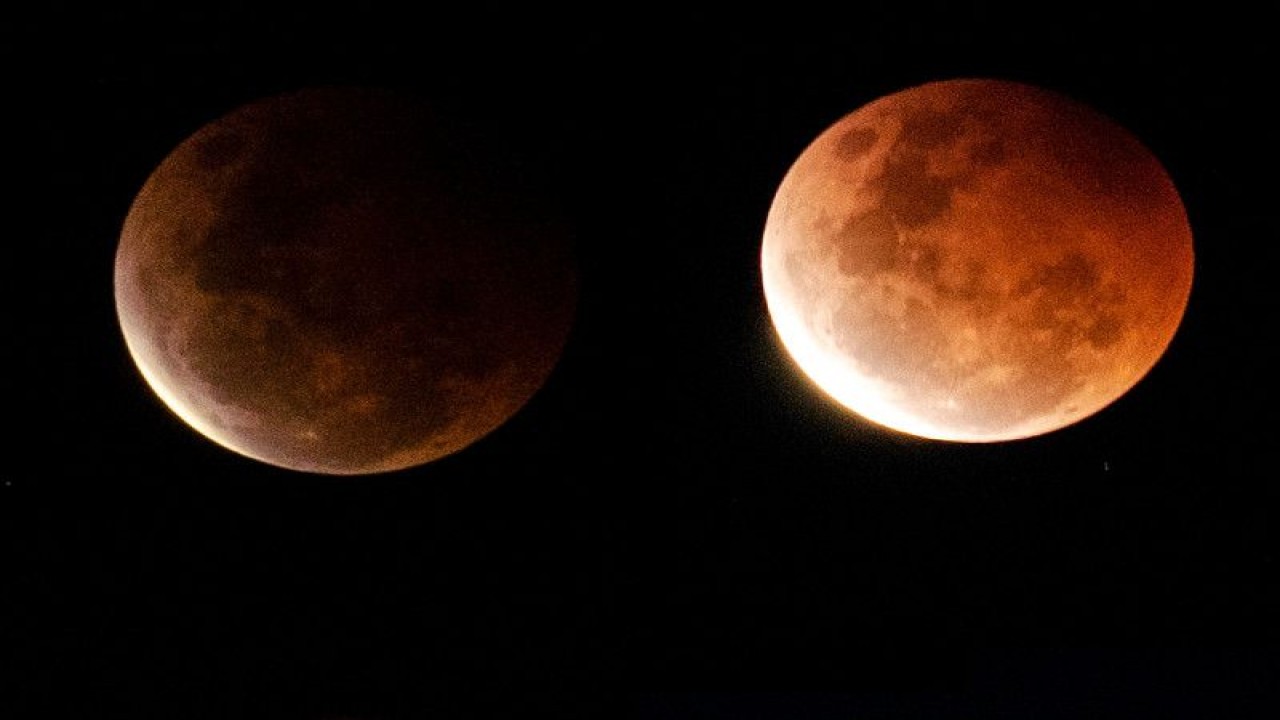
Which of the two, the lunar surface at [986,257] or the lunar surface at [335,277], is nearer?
the lunar surface at [986,257]

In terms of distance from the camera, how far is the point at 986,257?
3322 mm

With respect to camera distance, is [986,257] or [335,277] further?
[335,277]

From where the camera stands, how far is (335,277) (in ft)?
11.7

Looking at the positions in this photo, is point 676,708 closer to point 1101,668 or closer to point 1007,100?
point 1101,668

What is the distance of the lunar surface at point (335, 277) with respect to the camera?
11.7 ft

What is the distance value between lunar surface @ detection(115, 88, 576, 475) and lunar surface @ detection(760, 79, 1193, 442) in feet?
4.21

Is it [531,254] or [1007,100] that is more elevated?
[1007,100]

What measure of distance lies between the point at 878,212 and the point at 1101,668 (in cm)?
500

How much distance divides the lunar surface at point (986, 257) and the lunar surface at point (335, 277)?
128 cm

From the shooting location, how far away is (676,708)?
6336 millimetres

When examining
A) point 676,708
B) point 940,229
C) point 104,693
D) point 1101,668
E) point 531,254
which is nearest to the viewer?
point 940,229

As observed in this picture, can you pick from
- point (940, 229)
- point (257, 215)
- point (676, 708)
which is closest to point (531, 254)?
point (257, 215)

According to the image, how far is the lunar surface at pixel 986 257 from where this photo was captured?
333 centimetres

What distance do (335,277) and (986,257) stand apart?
2.45 m
